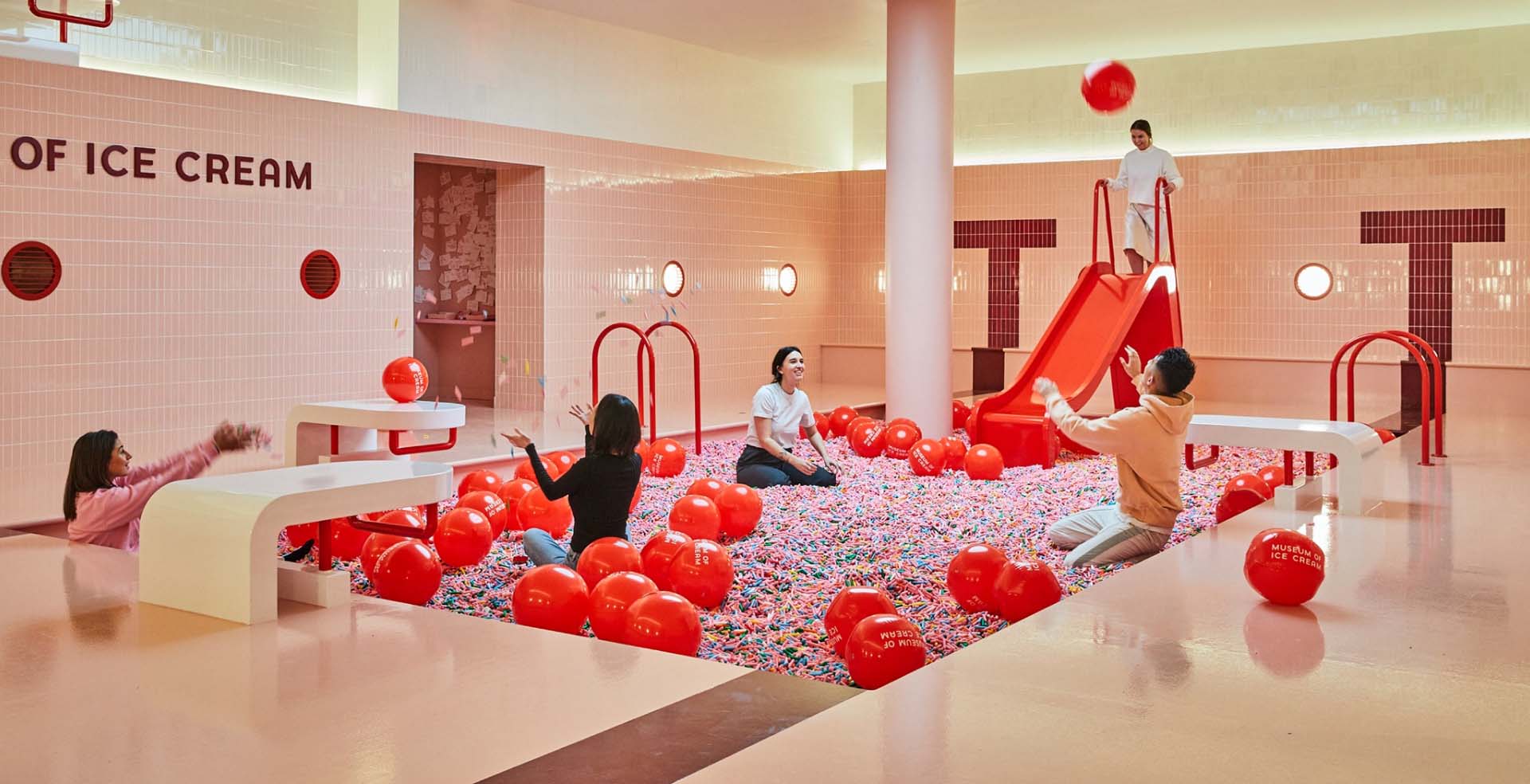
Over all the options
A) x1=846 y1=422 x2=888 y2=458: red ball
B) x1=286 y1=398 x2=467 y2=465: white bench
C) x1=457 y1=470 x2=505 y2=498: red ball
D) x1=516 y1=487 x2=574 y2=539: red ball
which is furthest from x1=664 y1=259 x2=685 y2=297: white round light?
x1=516 y1=487 x2=574 y2=539: red ball

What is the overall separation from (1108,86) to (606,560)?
20.0ft

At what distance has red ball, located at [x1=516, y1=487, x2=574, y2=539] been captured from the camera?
6234 millimetres

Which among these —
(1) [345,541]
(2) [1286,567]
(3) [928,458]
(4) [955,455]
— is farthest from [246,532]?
(4) [955,455]

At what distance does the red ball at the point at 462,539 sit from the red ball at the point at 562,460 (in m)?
1.77

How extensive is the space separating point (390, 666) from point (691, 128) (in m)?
10.1

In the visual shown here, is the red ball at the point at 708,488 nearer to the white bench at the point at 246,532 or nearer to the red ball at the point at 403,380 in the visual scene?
the red ball at the point at 403,380

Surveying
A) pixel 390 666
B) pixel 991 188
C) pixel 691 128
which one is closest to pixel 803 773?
pixel 390 666

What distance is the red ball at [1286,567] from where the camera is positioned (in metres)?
4.09

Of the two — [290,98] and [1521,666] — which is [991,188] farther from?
[1521,666]

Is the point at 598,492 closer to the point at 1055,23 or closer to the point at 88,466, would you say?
the point at 88,466

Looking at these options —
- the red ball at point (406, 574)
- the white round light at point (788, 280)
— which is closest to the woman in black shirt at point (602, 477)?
the red ball at point (406, 574)

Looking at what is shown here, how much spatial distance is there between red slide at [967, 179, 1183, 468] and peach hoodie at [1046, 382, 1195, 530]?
3184 millimetres

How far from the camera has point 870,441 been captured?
9.19m

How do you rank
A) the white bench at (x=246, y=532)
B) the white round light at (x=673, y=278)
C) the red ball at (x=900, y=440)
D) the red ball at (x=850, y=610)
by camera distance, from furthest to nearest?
the white round light at (x=673, y=278) < the red ball at (x=900, y=440) < the red ball at (x=850, y=610) < the white bench at (x=246, y=532)
